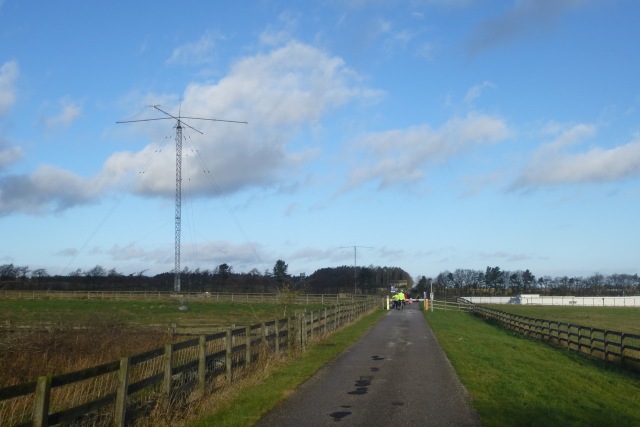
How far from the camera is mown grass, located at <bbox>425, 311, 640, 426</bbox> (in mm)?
10344

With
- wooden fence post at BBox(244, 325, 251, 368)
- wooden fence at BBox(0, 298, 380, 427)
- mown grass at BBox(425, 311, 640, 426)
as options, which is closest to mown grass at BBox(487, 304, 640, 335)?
mown grass at BBox(425, 311, 640, 426)

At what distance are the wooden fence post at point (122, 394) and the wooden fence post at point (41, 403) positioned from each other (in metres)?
1.63

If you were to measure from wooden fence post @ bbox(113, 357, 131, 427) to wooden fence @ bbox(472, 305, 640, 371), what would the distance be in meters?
14.7

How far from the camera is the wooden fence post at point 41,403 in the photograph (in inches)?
251

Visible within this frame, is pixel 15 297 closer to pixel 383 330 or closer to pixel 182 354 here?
pixel 383 330

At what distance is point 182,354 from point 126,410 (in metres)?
5.62

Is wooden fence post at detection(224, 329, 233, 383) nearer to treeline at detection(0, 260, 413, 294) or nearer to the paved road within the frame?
the paved road

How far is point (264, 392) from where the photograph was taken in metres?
12.0

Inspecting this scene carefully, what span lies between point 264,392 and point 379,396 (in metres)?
2.12

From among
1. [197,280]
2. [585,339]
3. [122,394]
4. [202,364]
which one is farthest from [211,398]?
[197,280]

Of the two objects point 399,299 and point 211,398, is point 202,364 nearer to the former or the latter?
point 211,398

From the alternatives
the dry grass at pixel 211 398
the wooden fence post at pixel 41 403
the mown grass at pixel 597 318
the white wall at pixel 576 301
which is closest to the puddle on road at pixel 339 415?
the dry grass at pixel 211 398

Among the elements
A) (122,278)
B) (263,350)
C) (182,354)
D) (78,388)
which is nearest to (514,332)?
(263,350)

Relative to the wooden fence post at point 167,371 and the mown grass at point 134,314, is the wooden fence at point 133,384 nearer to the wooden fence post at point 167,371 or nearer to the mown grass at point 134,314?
the wooden fence post at point 167,371
